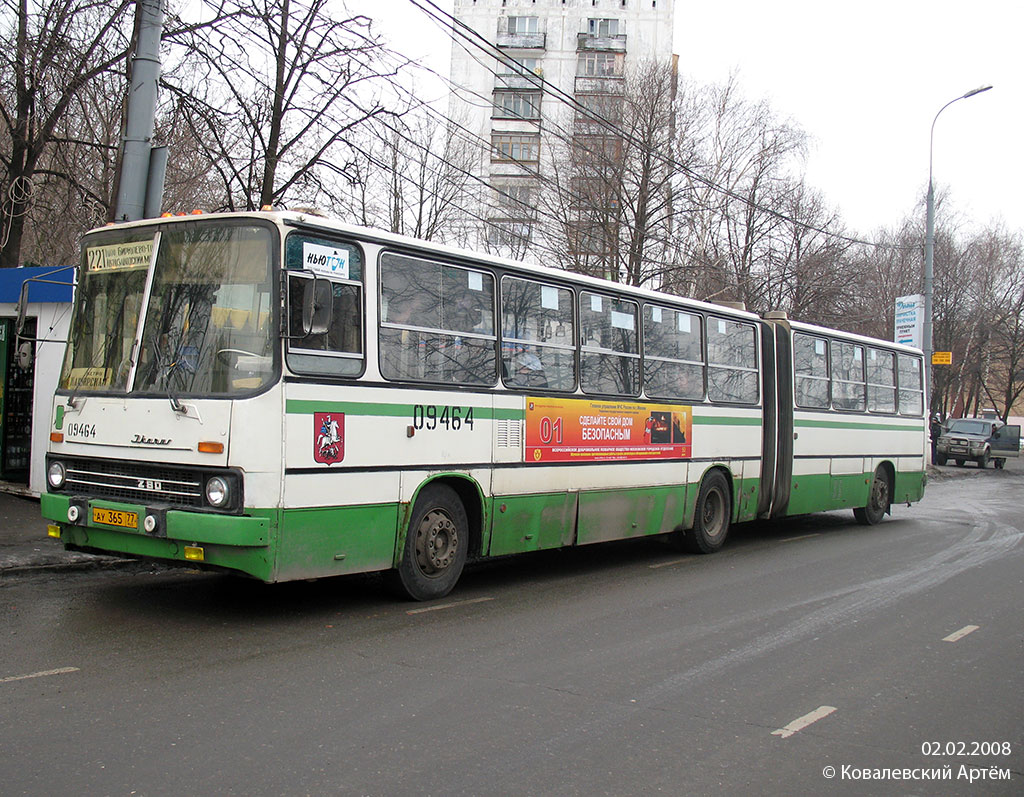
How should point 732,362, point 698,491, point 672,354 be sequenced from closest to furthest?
point 672,354
point 698,491
point 732,362

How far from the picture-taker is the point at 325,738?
16.0 ft

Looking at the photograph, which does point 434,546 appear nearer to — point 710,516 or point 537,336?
point 537,336

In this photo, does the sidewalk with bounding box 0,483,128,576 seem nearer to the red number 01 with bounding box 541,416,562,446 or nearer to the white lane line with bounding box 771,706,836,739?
the red number 01 with bounding box 541,416,562,446

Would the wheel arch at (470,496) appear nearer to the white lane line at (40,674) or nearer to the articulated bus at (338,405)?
the articulated bus at (338,405)

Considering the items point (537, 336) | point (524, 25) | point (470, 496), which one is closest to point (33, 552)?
point (470, 496)

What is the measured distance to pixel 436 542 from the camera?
27.9 feet

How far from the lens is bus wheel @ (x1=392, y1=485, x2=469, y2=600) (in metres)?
8.20

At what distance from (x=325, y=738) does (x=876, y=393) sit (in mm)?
13590

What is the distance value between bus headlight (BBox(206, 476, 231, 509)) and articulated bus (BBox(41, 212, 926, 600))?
0.01 metres

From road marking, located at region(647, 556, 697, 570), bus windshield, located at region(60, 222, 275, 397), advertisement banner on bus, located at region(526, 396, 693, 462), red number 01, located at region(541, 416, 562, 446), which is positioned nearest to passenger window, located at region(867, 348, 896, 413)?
advertisement banner on bus, located at region(526, 396, 693, 462)

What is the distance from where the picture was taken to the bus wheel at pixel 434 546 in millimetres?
8203

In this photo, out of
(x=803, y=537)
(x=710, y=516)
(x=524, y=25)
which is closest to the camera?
(x=710, y=516)

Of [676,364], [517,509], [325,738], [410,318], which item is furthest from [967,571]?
[325,738]

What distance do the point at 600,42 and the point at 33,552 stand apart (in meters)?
59.0
